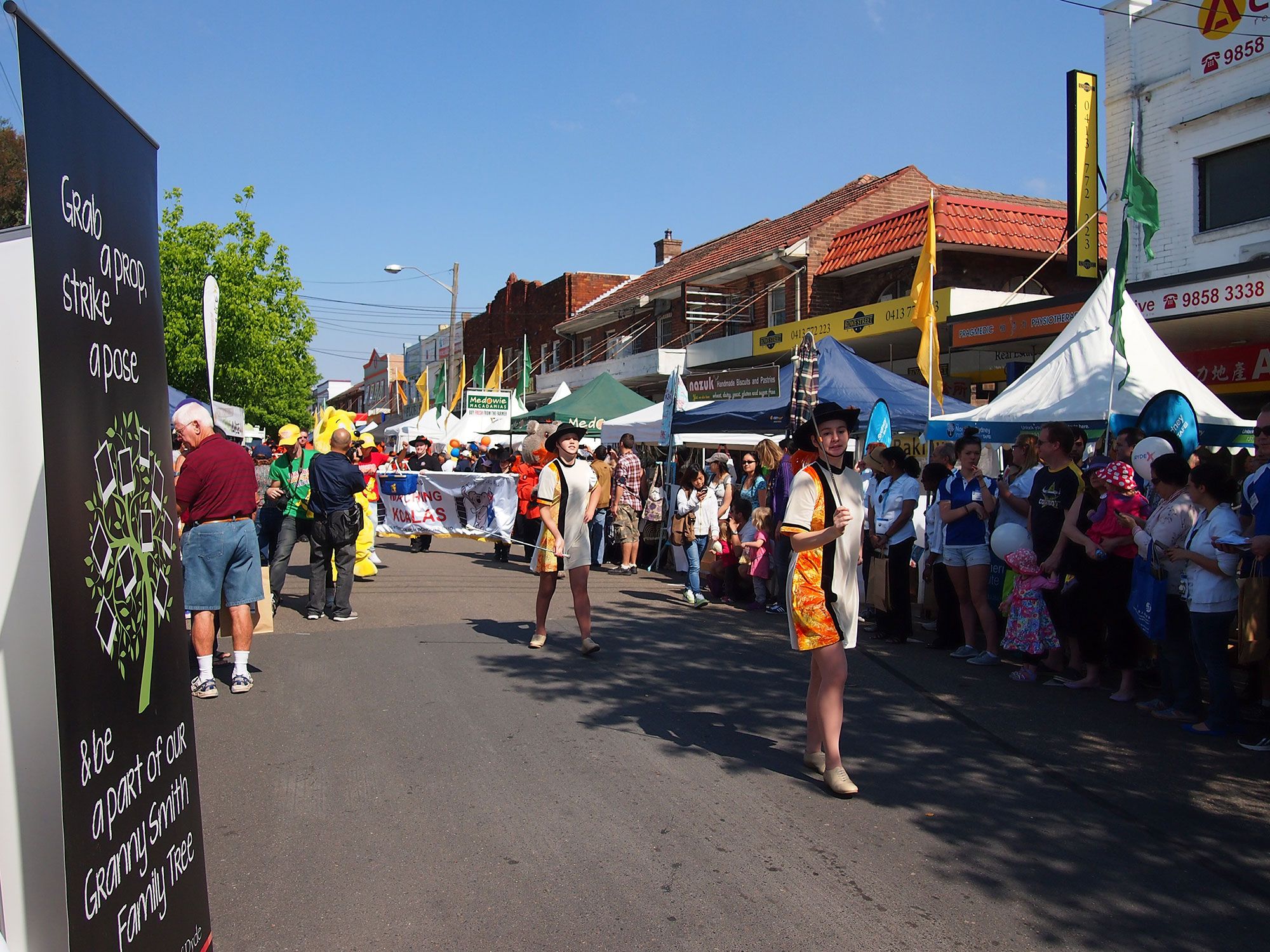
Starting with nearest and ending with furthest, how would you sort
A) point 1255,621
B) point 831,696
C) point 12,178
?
point 12,178 → point 831,696 → point 1255,621

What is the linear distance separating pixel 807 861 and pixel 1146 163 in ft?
48.6

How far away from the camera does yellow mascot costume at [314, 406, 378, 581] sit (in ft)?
34.4

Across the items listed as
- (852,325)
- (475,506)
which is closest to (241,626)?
(475,506)

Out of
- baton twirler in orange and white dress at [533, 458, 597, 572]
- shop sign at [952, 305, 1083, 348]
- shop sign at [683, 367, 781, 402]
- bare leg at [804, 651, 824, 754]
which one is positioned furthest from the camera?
shop sign at [952, 305, 1083, 348]

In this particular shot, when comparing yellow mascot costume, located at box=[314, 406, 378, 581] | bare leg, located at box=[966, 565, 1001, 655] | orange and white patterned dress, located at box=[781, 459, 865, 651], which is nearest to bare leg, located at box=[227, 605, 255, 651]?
yellow mascot costume, located at box=[314, 406, 378, 581]

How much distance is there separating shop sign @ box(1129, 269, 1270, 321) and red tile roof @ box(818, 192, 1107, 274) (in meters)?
5.74

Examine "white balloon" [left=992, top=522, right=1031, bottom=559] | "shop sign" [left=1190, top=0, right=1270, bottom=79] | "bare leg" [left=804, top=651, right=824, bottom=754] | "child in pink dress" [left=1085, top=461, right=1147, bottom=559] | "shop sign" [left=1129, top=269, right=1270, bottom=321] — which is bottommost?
"bare leg" [left=804, top=651, right=824, bottom=754]

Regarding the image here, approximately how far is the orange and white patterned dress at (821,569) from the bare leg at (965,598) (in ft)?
11.0

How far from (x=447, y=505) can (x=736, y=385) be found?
5708 millimetres

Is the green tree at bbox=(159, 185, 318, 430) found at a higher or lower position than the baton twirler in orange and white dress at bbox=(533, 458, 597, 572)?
higher

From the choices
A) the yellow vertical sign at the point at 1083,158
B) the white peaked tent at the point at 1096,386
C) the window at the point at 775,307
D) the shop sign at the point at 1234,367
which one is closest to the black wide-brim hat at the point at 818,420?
the white peaked tent at the point at 1096,386

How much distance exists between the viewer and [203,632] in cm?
649

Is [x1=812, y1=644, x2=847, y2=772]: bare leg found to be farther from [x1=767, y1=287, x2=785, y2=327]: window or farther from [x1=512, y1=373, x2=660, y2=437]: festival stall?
[x1=767, y1=287, x2=785, y2=327]: window

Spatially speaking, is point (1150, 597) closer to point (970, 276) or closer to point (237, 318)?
point (970, 276)
